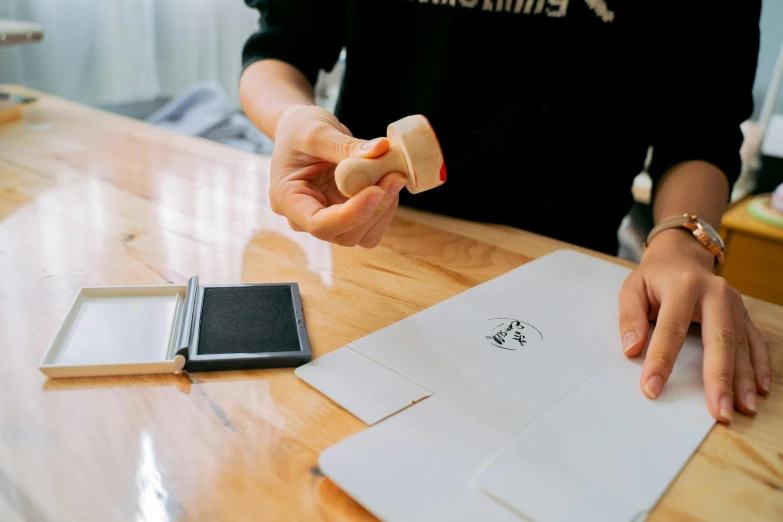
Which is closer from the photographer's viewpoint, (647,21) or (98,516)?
(98,516)

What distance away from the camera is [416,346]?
47 cm

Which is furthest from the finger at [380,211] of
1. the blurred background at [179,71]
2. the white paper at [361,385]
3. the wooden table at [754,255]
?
the wooden table at [754,255]

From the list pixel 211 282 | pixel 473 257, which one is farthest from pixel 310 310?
pixel 473 257

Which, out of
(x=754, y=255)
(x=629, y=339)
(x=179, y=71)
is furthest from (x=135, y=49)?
(x=754, y=255)

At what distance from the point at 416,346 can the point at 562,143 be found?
1.69 feet

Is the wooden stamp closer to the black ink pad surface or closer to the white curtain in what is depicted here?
the black ink pad surface

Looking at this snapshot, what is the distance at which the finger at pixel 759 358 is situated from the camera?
1.51 ft

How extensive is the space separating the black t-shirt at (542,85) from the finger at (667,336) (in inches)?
12.5

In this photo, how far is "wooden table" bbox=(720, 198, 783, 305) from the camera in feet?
5.21

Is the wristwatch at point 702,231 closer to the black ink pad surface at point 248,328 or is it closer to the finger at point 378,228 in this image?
the finger at point 378,228

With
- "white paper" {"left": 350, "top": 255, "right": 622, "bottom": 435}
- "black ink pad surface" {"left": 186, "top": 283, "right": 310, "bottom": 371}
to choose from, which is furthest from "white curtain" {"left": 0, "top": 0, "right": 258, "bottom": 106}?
"white paper" {"left": 350, "top": 255, "right": 622, "bottom": 435}

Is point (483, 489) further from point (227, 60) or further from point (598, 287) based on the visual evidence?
point (227, 60)

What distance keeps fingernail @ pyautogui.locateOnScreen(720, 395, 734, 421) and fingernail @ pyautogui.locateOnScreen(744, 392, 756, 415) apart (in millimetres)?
17

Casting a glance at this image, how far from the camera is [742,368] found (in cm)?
47
